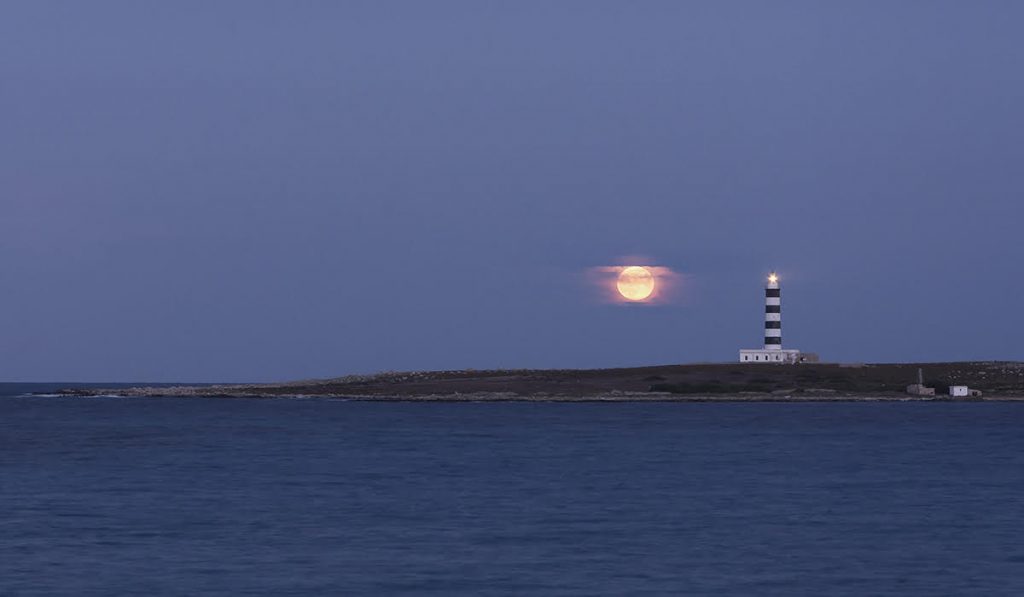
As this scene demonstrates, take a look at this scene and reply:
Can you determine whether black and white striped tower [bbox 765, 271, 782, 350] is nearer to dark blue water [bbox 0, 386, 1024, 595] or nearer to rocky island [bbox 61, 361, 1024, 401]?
rocky island [bbox 61, 361, 1024, 401]

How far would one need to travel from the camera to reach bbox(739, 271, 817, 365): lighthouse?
150 meters

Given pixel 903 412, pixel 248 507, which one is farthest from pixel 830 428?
pixel 248 507

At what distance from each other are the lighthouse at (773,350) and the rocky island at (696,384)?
2957mm

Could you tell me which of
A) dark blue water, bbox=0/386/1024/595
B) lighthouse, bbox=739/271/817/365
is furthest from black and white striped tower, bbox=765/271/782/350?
dark blue water, bbox=0/386/1024/595

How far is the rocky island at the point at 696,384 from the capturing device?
457ft

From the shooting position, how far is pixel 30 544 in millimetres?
40562

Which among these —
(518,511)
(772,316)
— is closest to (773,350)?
(772,316)

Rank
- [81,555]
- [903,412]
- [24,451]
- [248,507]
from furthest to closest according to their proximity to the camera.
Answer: [903,412], [24,451], [248,507], [81,555]

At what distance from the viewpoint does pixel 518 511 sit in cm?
5000

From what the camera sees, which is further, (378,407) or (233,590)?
(378,407)

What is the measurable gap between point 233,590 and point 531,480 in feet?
96.0

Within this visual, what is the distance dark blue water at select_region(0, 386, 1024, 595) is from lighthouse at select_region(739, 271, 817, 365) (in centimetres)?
4913

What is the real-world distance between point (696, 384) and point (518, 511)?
95.3 metres

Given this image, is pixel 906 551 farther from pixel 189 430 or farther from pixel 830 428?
pixel 189 430
